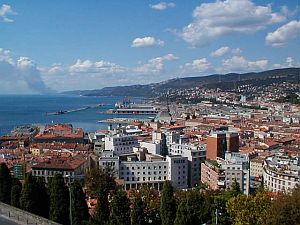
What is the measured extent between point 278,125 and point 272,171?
74.1 feet

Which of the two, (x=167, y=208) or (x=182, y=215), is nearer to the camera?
(x=182, y=215)

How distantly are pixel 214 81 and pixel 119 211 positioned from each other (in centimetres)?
10997

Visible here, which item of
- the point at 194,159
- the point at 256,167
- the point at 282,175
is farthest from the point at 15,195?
the point at 256,167

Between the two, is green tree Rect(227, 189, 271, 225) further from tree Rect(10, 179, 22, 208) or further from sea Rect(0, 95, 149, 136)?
sea Rect(0, 95, 149, 136)

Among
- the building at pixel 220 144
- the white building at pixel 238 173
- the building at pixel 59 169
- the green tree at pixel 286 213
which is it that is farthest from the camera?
the building at pixel 220 144

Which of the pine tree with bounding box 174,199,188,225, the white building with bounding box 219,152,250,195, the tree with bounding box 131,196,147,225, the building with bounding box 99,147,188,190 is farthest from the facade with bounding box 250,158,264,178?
the tree with bounding box 131,196,147,225

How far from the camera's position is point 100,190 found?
966cm

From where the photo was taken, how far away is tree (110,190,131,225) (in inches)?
358

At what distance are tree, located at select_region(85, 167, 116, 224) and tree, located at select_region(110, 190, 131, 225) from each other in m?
0.29

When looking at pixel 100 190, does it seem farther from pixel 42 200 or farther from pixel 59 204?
pixel 42 200

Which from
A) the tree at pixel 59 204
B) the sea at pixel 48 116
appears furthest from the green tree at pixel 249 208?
the sea at pixel 48 116

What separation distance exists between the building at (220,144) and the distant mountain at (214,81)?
7015cm

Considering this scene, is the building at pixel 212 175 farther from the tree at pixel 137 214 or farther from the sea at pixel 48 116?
the sea at pixel 48 116

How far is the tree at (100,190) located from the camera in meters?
9.40
